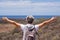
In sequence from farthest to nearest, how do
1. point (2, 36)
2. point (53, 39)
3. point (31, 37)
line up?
point (2, 36)
point (53, 39)
point (31, 37)

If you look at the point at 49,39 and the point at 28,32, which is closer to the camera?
the point at 28,32

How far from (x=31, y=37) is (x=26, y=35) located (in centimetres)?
13

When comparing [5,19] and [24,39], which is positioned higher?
[5,19]

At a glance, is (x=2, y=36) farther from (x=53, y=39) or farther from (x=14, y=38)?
(x=53, y=39)

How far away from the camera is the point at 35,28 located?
6453 millimetres

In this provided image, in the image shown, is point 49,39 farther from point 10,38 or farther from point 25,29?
point 25,29

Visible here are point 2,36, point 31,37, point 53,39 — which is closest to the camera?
point 31,37

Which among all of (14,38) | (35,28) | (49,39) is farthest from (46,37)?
(35,28)

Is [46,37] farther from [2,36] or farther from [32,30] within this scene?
[32,30]

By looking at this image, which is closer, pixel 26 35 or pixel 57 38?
pixel 26 35

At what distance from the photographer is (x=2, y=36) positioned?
23.8 meters

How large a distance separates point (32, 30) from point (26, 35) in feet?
0.55

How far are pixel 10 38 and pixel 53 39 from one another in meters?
3.15

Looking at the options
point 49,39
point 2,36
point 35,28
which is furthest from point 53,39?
point 35,28
